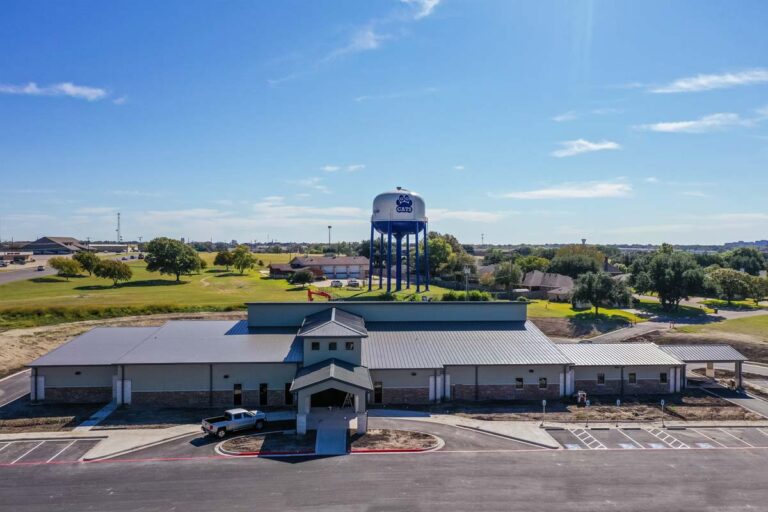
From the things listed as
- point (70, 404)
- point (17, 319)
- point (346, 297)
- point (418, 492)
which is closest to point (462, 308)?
point (418, 492)

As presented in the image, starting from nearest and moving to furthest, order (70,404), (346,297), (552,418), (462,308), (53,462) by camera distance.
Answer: (53,462), (552,418), (70,404), (462,308), (346,297)

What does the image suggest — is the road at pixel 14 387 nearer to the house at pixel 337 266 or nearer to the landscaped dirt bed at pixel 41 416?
the landscaped dirt bed at pixel 41 416

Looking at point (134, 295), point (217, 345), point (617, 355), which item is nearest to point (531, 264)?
point (617, 355)

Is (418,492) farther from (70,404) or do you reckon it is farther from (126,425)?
(70,404)

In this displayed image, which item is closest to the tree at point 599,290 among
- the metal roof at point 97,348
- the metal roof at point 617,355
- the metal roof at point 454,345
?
the metal roof at point 617,355

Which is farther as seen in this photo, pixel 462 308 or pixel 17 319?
pixel 17 319

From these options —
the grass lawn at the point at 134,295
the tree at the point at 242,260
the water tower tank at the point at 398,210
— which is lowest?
the grass lawn at the point at 134,295

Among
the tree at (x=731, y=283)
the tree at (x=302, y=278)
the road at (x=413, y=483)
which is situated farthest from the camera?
the tree at (x=302, y=278)

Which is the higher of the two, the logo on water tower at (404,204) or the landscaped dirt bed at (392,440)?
the logo on water tower at (404,204)
